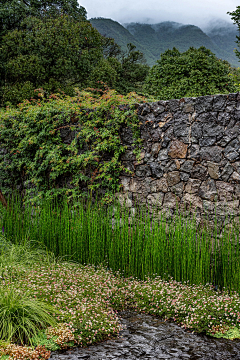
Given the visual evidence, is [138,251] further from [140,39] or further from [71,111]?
[140,39]

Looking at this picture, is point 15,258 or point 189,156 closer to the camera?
point 15,258

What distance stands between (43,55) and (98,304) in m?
10.7

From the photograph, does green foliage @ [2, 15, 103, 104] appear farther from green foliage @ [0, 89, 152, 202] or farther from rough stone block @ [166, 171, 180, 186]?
rough stone block @ [166, 171, 180, 186]

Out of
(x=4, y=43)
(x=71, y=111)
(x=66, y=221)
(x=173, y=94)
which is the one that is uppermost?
(x=4, y=43)

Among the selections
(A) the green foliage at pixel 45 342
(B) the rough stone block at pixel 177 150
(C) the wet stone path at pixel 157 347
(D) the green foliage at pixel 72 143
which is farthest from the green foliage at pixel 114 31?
(A) the green foliage at pixel 45 342

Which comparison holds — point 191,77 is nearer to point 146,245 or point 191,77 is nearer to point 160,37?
point 146,245

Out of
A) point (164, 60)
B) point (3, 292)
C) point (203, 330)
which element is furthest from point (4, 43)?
point (203, 330)

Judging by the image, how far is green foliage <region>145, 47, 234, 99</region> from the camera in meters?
9.39

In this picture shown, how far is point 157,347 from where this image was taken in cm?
255

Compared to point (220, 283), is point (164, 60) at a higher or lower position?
higher

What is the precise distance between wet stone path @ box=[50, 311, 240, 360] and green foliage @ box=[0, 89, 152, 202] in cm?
287

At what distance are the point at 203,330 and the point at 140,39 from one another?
3315 centimetres

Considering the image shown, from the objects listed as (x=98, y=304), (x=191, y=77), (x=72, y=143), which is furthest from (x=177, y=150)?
(x=191, y=77)

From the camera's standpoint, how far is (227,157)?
4.41m
